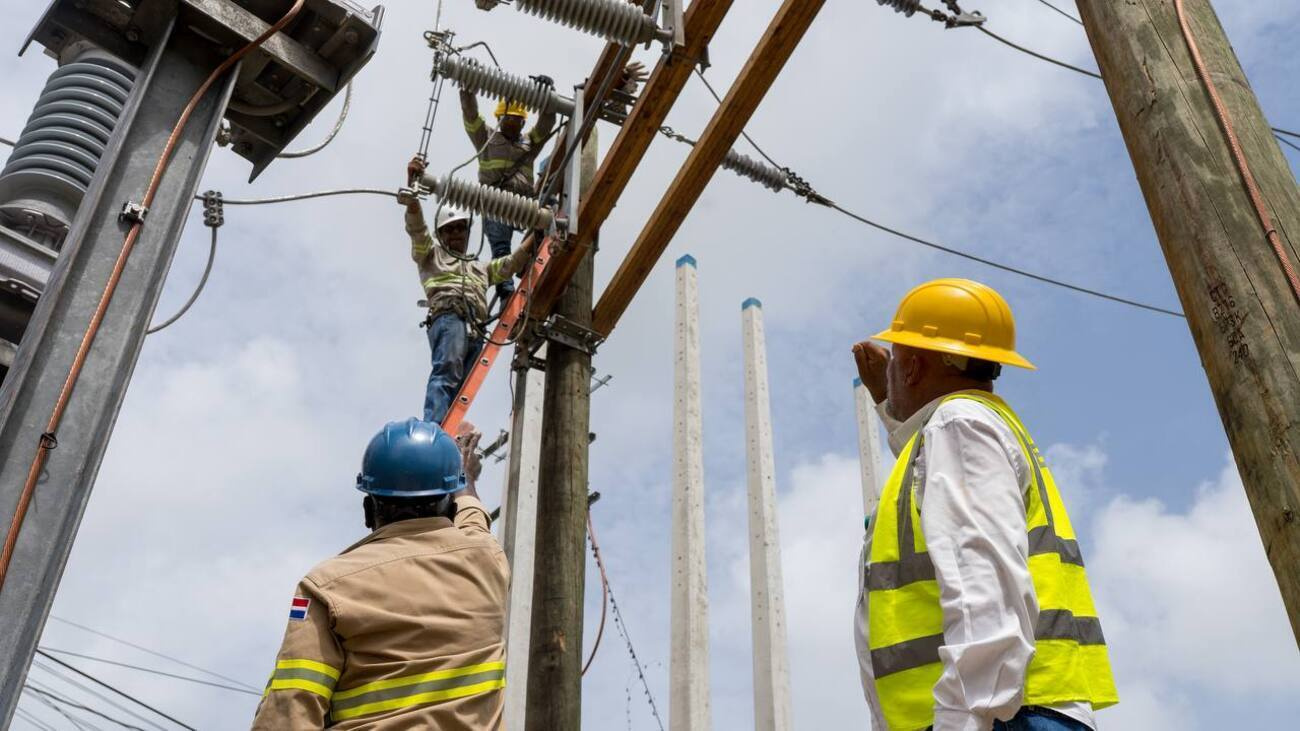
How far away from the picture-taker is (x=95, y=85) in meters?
3.90

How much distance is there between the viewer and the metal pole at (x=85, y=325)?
2727 mm

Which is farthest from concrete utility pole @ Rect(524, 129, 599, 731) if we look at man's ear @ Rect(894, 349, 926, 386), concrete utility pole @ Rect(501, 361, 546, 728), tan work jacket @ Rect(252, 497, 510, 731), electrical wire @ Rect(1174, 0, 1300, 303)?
electrical wire @ Rect(1174, 0, 1300, 303)

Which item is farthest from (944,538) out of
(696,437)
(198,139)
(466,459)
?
(696,437)

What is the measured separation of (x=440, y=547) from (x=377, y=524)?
26 cm

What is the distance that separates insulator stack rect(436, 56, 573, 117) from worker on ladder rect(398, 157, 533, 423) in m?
A: 0.75

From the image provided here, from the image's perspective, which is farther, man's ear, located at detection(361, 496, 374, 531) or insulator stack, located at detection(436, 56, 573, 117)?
insulator stack, located at detection(436, 56, 573, 117)

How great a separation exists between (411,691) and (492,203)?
379 cm

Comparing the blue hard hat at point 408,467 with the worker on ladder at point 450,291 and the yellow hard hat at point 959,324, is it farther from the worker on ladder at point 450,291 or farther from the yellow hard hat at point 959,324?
the worker on ladder at point 450,291

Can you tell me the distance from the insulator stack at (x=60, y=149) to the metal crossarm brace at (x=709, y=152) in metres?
2.64

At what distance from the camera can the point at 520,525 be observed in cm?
616

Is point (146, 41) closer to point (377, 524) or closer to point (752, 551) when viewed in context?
point (377, 524)

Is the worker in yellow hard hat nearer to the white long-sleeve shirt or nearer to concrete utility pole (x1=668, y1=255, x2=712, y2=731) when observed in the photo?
the white long-sleeve shirt

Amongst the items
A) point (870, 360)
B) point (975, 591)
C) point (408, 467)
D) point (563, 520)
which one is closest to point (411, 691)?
point (408, 467)

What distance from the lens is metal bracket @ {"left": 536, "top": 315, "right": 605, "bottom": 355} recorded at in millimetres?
5727
